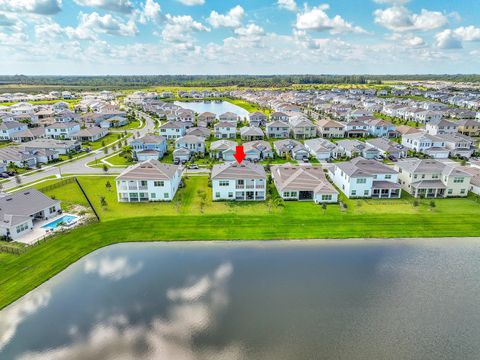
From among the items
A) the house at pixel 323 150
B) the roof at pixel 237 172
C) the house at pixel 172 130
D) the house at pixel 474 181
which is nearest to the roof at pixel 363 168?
the house at pixel 474 181

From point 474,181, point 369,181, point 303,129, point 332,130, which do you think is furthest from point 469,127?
point 369,181

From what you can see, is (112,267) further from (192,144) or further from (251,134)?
(251,134)

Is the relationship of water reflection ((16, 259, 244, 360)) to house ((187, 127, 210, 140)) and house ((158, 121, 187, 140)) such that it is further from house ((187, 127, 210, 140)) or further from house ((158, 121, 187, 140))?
house ((158, 121, 187, 140))

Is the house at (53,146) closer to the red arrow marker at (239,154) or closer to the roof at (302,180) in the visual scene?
the red arrow marker at (239,154)

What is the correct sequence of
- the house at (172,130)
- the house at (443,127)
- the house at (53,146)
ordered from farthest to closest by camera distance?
1. the house at (172,130)
2. the house at (443,127)
3. the house at (53,146)

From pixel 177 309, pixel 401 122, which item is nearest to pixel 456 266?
pixel 177 309

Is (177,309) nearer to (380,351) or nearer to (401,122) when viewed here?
(380,351)
